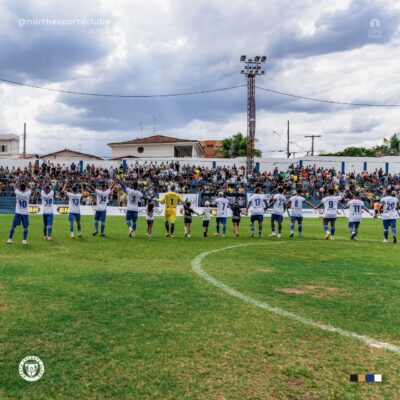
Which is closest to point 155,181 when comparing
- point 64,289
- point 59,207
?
point 59,207

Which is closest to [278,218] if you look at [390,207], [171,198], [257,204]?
[257,204]

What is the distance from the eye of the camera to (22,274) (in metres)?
8.66

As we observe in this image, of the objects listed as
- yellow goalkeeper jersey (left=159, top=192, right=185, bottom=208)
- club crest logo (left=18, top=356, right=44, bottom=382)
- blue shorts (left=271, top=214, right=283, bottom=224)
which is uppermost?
yellow goalkeeper jersey (left=159, top=192, right=185, bottom=208)

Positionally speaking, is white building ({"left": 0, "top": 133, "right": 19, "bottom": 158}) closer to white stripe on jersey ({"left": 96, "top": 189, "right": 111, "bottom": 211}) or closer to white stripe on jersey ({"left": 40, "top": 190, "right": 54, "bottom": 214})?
white stripe on jersey ({"left": 96, "top": 189, "right": 111, "bottom": 211})

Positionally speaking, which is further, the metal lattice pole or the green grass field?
the metal lattice pole

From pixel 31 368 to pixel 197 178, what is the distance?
38606 millimetres

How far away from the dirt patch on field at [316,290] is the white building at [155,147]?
61343mm

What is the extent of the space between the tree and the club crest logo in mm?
63533

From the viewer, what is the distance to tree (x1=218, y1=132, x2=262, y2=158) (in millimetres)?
67500

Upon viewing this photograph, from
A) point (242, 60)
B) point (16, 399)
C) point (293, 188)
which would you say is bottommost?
point (16, 399)

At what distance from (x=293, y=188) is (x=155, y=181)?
12.8 metres

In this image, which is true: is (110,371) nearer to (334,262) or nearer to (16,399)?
(16,399)

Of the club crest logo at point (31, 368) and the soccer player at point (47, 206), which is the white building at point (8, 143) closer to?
the soccer player at point (47, 206)

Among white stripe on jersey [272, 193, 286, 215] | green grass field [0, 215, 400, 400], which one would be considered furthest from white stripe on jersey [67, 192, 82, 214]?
white stripe on jersey [272, 193, 286, 215]
